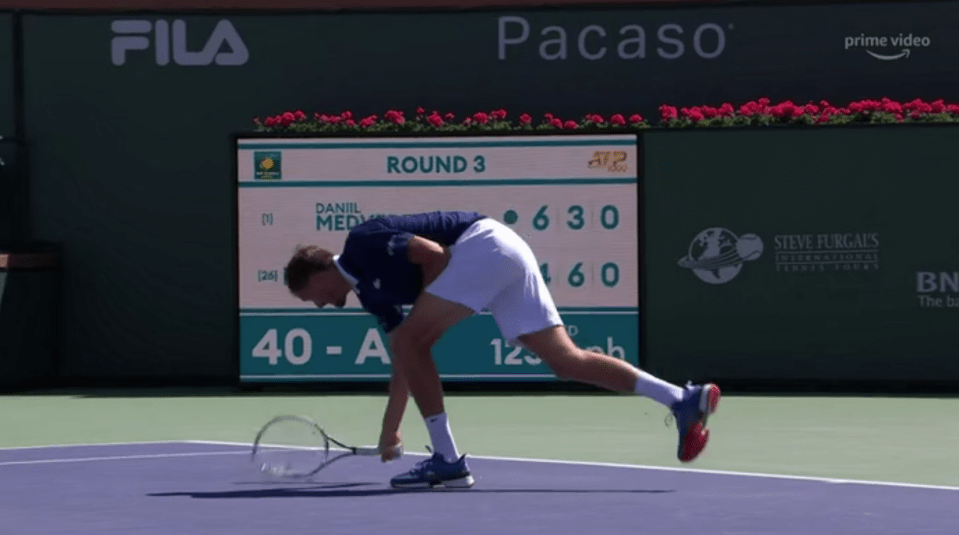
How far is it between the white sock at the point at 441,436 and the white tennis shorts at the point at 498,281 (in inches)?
18.8

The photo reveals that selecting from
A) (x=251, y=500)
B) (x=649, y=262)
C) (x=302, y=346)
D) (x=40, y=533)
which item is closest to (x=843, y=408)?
(x=649, y=262)

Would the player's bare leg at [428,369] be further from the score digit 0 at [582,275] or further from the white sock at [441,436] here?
the score digit 0 at [582,275]

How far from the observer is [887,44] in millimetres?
17922

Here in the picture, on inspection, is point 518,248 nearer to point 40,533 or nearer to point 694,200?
point 40,533

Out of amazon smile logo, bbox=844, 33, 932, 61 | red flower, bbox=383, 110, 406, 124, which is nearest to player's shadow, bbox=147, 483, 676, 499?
red flower, bbox=383, 110, 406, 124

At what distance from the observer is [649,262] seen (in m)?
17.0

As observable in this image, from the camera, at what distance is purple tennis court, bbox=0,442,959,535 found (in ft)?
27.4

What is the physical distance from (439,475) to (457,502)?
53cm

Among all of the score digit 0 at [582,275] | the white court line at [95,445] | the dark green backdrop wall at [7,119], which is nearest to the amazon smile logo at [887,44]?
the score digit 0 at [582,275]

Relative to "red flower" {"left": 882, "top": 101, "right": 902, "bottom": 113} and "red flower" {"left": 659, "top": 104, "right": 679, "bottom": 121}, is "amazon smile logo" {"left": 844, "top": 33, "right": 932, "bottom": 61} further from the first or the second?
"red flower" {"left": 659, "top": 104, "right": 679, "bottom": 121}

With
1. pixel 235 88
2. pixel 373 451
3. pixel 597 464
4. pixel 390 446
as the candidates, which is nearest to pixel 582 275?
pixel 235 88

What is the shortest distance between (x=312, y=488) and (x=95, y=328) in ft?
28.7

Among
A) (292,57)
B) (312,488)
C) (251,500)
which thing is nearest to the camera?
(251,500)

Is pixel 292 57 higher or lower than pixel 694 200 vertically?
higher
